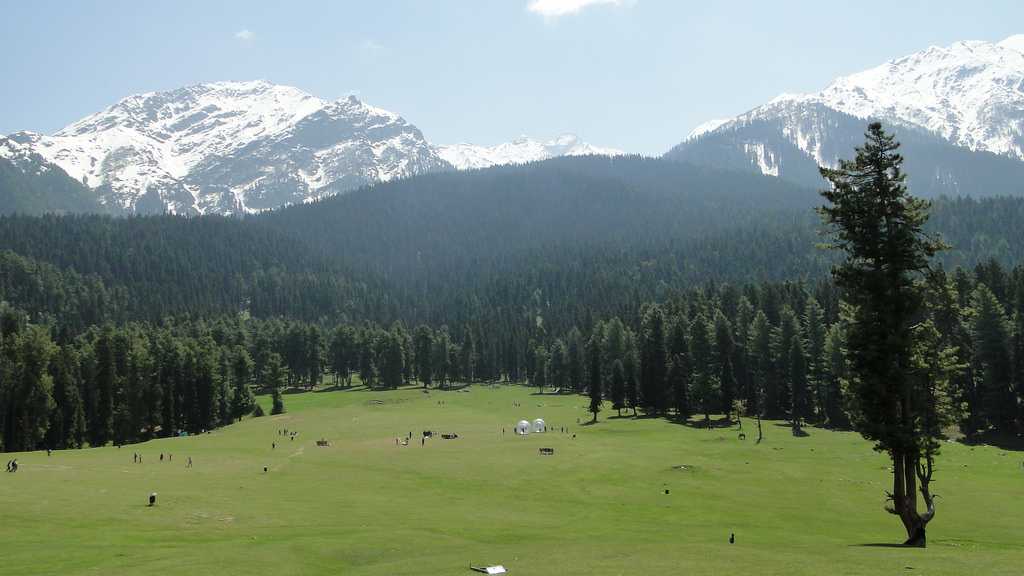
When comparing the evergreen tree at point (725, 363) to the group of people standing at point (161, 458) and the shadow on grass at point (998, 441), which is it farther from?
the group of people standing at point (161, 458)

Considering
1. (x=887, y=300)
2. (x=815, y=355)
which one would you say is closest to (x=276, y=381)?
(x=815, y=355)

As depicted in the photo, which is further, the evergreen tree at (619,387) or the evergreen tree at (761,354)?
the evergreen tree at (619,387)

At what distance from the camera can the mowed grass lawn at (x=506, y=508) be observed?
34281 mm

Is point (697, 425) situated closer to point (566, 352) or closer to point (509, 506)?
point (509, 506)

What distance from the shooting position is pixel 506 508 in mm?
55312

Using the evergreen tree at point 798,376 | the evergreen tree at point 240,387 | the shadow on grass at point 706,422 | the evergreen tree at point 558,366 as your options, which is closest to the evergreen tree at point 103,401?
the evergreen tree at point 240,387

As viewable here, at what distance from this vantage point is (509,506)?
185 feet

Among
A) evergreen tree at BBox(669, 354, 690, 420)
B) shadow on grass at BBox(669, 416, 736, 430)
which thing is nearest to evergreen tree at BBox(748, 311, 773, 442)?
shadow on grass at BBox(669, 416, 736, 430)

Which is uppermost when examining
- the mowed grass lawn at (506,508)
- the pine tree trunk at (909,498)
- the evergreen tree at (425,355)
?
the evergreen tree at (425,355)

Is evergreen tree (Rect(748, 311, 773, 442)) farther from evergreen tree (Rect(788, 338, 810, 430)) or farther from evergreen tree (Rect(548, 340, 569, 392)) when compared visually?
evergreen tree (Rect(548, 340, 569, 392))

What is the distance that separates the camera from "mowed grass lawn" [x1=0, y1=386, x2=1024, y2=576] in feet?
112

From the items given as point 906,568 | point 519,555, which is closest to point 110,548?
point 519,555

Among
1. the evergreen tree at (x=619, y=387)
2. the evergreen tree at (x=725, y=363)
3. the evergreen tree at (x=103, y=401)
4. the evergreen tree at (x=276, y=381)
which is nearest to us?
the evergreen tree at (x=103, y=401)

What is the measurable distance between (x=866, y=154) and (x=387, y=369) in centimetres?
16392
